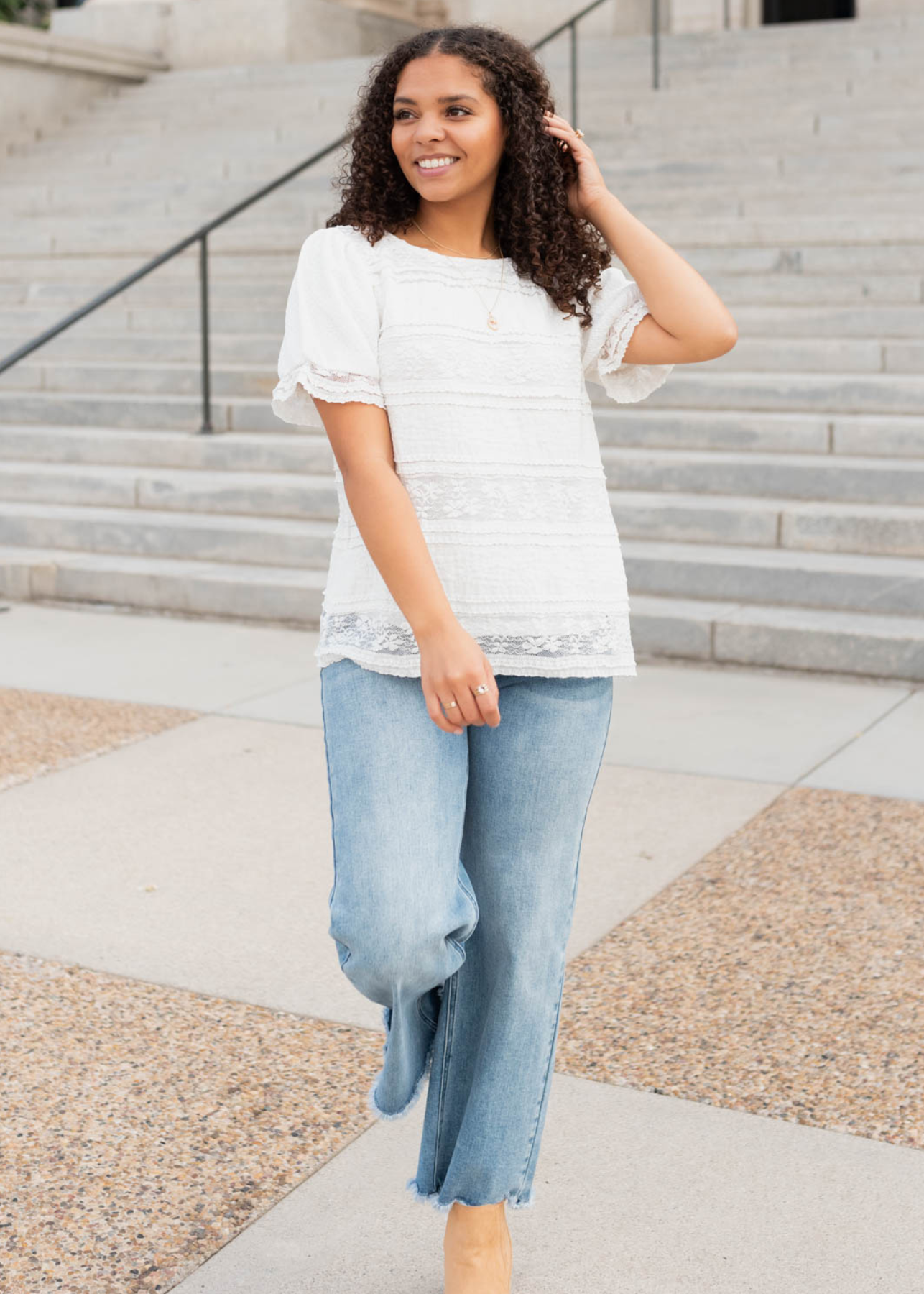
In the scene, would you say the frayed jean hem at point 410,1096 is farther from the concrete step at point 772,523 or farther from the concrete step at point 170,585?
the concrete step at point 772,523

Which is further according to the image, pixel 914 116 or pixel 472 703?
pixel 914 116

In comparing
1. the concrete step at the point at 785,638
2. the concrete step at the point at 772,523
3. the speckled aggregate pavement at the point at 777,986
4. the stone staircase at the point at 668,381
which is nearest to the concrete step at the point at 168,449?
the stone staircase at the point at 668,381

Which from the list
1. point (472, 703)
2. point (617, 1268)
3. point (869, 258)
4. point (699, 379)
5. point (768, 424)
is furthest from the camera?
point (869, 258)

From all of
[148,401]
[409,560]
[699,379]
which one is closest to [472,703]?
[409,560]

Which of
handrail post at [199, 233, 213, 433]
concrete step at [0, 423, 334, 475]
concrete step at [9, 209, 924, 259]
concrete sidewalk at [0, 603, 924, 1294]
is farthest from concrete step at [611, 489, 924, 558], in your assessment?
concrete step at [9, 209, 924, 259]

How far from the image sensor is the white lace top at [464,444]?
2.22 metres

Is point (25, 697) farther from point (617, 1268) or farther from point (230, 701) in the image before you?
point (617, 1268)

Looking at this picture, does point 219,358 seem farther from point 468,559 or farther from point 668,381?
point 468,559

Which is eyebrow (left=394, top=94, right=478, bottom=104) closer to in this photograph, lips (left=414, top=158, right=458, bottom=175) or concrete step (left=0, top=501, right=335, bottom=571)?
lips (left=414, top=158, right=458, bottom=175)

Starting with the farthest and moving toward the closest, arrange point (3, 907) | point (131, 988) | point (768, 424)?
1. point (768, 424)
2. point (3, 907)
3. point (131, 988)

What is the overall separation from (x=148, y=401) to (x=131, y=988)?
6725mm

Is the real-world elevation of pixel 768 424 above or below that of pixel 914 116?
below

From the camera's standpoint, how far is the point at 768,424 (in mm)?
8156

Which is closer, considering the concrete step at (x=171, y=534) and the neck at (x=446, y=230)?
the neck at (x=446, y=230)
